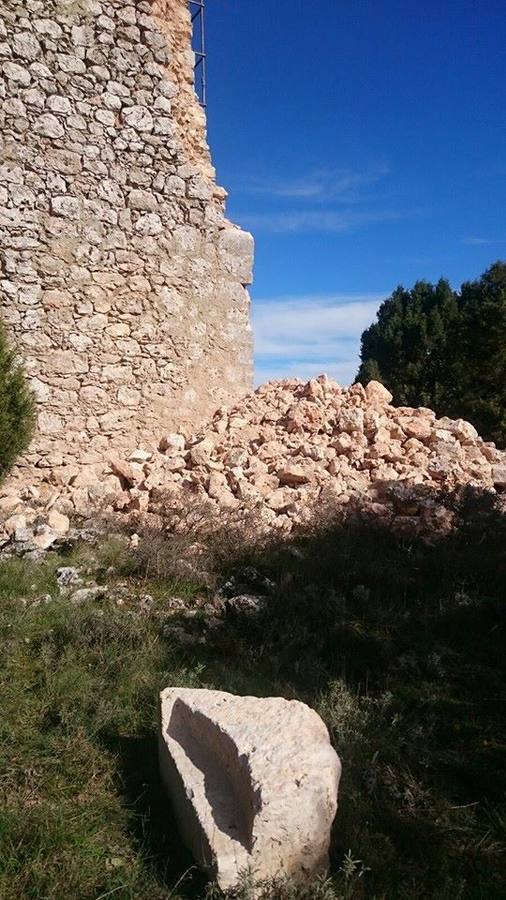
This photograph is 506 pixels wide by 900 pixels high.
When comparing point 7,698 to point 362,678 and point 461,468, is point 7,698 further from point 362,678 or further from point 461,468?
point 461,468

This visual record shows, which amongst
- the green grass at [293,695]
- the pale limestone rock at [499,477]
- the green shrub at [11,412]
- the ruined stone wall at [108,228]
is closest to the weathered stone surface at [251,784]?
the green grass at [293,695]

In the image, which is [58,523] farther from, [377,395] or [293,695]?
[377,395]

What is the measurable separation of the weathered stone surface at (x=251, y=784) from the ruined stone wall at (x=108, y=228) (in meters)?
4.89

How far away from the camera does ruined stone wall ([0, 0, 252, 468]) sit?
270 inches

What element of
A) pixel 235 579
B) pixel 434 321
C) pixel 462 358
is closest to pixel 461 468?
pixel 235 579

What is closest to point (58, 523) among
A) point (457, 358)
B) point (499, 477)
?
point (499, 477)

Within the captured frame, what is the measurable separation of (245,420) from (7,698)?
4750 millimetres

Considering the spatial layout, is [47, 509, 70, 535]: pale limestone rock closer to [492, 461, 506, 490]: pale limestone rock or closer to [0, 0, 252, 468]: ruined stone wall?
[0, 0, 252, 468]: ruined stone wall

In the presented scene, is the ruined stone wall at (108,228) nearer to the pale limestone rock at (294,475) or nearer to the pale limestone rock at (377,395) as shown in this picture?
the pale limestone rock at (294,475)

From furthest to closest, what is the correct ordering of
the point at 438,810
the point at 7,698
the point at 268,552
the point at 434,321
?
the point at 434,321
the point at 268,552
the point at 7,698
the point at 438,810

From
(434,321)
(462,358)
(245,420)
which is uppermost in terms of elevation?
(434,321)

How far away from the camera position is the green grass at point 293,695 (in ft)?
8.17

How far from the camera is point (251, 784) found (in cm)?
239

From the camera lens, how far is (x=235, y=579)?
195 inches
